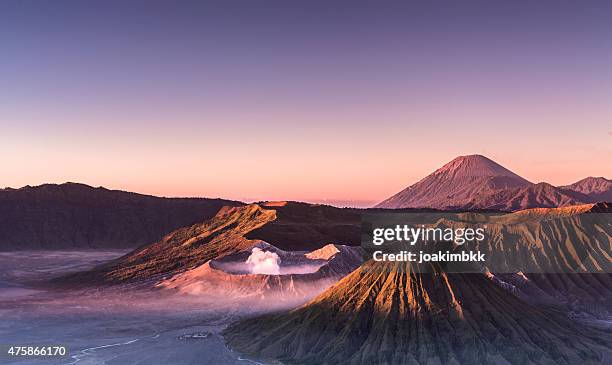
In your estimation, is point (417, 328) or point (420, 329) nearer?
point (420, 329)

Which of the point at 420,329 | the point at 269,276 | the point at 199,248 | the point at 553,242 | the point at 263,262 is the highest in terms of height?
the point at 553,242

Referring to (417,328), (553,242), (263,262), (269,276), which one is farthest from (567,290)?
(417,328)

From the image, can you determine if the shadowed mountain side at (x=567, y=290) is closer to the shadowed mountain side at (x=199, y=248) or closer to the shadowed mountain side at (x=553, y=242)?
the shadowed mountain side at (x=553, y=242)

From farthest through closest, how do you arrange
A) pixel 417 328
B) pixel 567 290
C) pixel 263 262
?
1. pixel 263 262
2. pixel 567 290
3. pixel 417 328

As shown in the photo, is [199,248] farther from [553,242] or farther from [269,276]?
[553,242]

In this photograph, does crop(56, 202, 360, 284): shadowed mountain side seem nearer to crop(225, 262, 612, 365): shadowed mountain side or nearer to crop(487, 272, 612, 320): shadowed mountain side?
crop(487, 272, 612, 320): shadowed mountain side

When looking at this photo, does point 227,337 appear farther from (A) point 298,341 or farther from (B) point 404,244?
(B) point 404,244

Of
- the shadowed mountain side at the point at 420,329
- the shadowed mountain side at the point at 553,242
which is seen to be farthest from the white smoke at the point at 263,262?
the shadowed mountain side at the point at 420,329
